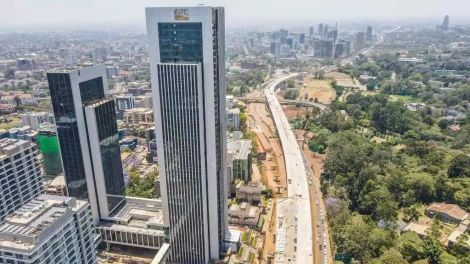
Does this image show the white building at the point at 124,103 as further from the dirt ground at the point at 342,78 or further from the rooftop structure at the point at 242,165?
the dirt ground at the point at 342,78

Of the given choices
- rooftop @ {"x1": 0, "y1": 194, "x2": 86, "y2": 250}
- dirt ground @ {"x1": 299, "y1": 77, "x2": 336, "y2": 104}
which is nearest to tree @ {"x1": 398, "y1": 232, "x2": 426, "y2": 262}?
rooftop @ {"x1": 0, "y1": 194, "x2": 86, "y2": 250}

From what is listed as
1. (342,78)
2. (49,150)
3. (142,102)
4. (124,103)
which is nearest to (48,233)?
(49,150)

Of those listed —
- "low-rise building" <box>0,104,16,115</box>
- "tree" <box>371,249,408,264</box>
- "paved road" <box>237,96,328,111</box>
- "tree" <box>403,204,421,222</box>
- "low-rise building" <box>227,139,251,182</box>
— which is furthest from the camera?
"paved road" <box>237,96,328,111</box>

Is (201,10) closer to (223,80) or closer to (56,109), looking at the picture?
(223,80)

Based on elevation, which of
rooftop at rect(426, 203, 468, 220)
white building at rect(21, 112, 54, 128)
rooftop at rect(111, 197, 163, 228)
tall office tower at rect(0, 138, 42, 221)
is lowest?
Result: rooftop at rect(426, 203, 468, 220)

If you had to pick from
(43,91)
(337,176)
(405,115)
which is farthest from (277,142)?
(43,91)

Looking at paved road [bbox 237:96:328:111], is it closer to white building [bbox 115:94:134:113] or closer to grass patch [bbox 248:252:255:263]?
white building [bbox 115:94:134:113]

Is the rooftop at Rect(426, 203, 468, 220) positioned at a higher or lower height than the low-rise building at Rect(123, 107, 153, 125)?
lower

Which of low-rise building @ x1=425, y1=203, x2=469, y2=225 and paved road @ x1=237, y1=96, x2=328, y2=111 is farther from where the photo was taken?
paved road @ x1=237, y1=96, x2=328, y2=111
